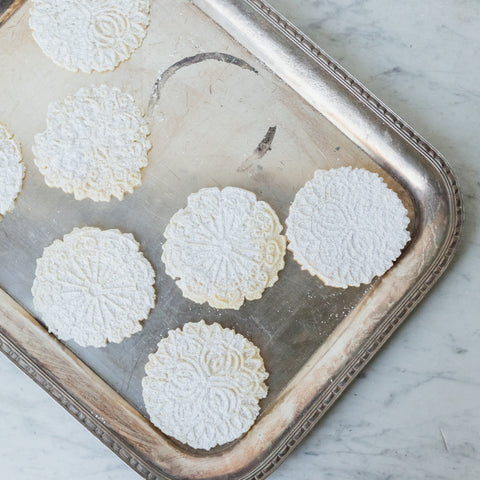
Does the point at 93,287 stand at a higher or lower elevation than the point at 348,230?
lower

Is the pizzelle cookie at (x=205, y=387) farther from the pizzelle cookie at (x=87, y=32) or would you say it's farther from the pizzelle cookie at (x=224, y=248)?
the pizzelle cookie at (x=87, y=32)

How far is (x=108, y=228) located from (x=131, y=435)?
0.43m

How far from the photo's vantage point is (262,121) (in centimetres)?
122

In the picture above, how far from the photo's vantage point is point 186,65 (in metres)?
1.23

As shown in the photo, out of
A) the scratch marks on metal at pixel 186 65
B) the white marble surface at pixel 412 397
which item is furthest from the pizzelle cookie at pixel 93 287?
the scratch marks on metal at pixel 186 65

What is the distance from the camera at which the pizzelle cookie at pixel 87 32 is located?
123 cm

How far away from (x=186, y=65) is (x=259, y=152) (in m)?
0.25

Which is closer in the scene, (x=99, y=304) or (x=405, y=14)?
(x=99, y=304)

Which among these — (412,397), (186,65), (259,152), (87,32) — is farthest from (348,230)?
(87,32)

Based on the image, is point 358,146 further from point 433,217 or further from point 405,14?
point 405,14

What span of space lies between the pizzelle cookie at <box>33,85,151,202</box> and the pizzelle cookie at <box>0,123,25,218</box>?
0.04 metres

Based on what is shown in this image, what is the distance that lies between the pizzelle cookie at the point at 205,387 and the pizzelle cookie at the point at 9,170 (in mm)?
448

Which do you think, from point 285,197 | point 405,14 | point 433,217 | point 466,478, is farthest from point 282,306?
point 405,14

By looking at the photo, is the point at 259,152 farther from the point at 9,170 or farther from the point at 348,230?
the point at 9,170
